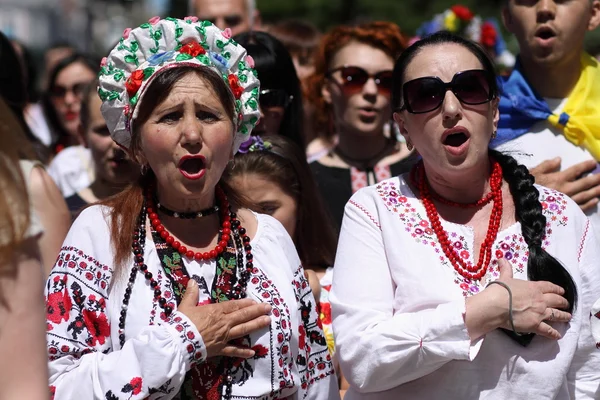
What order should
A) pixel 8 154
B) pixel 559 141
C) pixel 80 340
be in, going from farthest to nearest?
pixel 559 141, pixel 80 340, pixel 8 154

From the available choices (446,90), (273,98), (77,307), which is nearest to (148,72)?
(77,307)

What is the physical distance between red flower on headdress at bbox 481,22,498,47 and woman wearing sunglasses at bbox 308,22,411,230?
9.76ft

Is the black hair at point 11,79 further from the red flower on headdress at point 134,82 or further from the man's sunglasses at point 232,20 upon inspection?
the man's sunglasses at point 232,20

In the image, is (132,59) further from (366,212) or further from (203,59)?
(366,212)

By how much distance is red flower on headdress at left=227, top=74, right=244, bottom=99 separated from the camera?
379 centimetres

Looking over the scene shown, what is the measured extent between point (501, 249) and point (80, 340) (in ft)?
4.83

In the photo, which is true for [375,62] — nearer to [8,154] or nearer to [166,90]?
[166,90]

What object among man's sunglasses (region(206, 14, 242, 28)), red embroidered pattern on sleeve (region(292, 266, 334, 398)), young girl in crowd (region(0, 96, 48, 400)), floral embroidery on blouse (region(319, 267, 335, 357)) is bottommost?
floral embroidery on blouse (region(319, 267, 335, 357))

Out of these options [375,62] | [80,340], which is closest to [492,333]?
[80,340]

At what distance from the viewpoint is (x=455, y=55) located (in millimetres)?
3844

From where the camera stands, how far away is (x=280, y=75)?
5281 millimetres

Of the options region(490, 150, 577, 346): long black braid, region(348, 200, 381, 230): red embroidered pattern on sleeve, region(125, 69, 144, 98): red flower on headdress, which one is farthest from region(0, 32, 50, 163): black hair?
region(490, 150, 577, 346): long black braid

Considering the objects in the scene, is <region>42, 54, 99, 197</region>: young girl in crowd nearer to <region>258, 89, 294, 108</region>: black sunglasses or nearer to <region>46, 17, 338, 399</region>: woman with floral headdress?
<region>258, 89, 294, 108</region>: black sunglasses

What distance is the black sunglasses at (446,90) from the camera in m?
3.77
